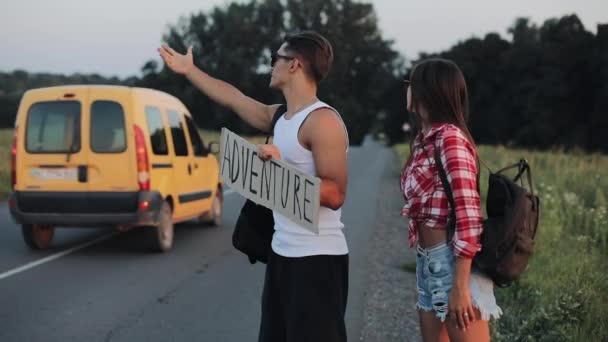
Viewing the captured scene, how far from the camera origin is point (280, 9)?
88.2 m

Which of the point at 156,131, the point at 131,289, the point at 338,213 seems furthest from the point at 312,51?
the point at 156,131

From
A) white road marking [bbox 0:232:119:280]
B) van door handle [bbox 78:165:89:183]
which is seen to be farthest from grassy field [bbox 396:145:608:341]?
white road marking [bbox 0:232:119:280]

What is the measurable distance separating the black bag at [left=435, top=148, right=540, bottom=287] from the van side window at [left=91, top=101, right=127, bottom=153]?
6.28m

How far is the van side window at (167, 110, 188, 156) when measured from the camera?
942 centimetres

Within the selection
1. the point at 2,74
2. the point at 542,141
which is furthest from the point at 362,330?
the point at 542,141

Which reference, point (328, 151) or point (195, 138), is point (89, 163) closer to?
point (195, 138)

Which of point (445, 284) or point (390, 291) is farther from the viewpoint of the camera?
point (390, 291)

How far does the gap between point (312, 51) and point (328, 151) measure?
0.47 meters

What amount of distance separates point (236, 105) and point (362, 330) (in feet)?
8.84

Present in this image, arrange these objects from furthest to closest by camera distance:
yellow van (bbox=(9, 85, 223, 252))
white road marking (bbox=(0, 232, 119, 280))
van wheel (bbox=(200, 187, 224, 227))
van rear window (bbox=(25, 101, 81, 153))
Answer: van wheel (bbox=(200, 187, 224, 227)) → van rear window (bbox=(25, 101, 81, 153)) → yellow van (bbox=(9, 85, 223, 252)) → white road marking (bbox=(0, 232, 119, 280))

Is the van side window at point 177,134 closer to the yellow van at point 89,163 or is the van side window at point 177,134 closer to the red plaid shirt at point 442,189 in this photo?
the yellow van at point 89,163

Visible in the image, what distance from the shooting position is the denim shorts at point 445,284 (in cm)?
270

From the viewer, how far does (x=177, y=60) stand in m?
3.55

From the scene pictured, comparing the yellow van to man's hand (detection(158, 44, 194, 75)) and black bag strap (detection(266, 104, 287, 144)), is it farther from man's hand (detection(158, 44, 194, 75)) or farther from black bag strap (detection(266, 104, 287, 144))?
black bag strap (detection(266, 104, 287, 144))
